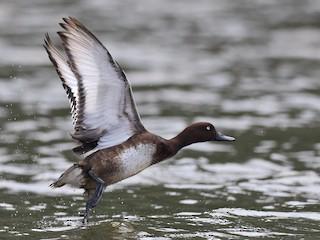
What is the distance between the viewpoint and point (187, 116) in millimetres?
13516

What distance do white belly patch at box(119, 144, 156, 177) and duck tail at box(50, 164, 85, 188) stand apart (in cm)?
37

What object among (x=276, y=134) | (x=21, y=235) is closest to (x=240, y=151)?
(x=276, y=134)

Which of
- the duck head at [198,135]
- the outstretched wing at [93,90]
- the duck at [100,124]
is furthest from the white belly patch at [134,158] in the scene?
the duck head at [198,135]

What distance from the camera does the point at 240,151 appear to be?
12.0m

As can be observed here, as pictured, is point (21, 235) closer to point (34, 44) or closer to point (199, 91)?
point (199, 91)

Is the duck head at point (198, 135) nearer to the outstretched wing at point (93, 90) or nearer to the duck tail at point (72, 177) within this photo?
the outstretched wing at point (93, 90)

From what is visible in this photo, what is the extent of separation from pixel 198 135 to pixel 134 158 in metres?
0.85

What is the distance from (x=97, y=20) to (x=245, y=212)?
37.3 ft

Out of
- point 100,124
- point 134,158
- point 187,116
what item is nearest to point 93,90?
point 100,124

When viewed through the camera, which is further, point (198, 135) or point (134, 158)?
point (198, 135)

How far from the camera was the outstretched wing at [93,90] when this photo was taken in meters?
7.99

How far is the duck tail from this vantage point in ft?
27.4

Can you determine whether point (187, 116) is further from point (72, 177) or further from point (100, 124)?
point (72, 177)

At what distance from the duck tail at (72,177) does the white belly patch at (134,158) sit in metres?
0.37
